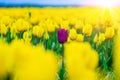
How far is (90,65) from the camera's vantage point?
24 centimetres

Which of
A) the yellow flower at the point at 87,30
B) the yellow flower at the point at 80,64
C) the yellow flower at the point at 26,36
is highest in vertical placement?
the yellow flower at the point at 80,64

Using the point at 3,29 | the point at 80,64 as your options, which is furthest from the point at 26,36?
the point at 80,64

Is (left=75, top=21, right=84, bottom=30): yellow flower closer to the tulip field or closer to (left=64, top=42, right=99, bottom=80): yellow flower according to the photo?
the tulip field

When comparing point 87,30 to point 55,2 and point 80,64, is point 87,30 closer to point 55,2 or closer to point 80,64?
point 55,2

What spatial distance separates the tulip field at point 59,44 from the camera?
194 mm

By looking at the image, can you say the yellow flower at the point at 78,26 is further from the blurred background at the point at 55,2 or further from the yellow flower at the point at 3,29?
the yellow flower at the point at 3,29

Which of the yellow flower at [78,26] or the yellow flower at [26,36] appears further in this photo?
the yellow flower at [78,26]

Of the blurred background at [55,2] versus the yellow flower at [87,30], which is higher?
the blurred background at [55,2]

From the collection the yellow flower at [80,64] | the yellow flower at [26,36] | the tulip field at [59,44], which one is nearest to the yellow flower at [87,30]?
the tulip field at [59,44]

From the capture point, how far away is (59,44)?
607 mm

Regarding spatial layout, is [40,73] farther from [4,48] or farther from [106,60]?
[106,60]

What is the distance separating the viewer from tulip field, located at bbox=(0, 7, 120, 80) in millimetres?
194

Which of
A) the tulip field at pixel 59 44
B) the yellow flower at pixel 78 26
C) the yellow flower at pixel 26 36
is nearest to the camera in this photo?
the tulip field at pixel 59 44

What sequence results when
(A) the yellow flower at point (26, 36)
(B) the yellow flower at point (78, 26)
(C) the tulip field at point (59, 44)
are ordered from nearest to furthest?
(C) the tulip field at point (59, 44) < (A) the yellow flower at point (26, 36) < (B) the yellow flower at point (78, 26)
